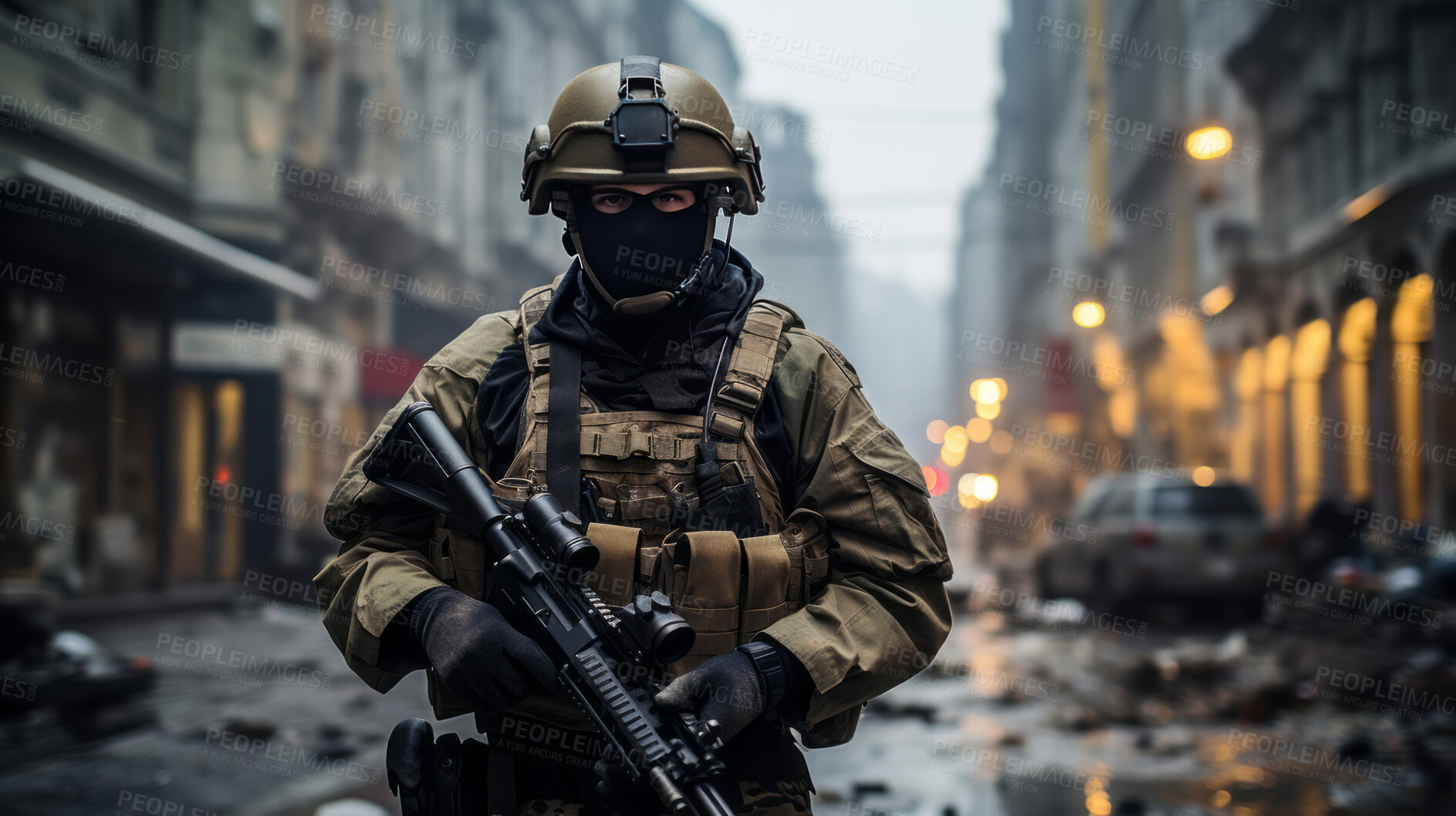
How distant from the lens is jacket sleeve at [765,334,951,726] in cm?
218

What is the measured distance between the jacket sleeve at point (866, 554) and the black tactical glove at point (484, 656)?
43cm

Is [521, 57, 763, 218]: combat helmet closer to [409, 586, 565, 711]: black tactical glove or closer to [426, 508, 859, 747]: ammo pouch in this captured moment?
[426, 508, 859, 747]: ammo pouch

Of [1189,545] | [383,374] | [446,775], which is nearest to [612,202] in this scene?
[446,775]

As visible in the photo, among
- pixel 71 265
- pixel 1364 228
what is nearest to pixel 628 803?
pixel 71 265

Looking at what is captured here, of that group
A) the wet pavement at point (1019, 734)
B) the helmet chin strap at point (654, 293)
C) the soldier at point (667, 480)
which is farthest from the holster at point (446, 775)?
the wet pavement at point (1019, 734)

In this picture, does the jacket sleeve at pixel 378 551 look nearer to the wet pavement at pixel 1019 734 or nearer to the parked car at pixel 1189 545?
the wet pavement at pixel 1019 734

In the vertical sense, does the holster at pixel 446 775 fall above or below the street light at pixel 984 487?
above

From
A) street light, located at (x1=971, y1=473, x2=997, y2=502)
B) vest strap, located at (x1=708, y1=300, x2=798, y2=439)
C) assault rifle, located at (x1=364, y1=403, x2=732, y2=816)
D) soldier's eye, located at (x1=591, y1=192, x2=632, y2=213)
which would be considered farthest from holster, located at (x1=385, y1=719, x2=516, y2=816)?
street light, located at (x1=971, y1=473, x2=997, y2=502)

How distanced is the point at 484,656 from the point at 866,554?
0.73m

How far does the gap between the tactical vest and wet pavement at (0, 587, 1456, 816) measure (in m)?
3.63

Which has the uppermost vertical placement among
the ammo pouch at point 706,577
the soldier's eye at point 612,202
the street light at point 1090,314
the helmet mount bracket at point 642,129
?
the street light at point 1090,314

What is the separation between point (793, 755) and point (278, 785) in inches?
173

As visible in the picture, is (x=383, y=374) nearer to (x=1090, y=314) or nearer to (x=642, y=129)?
(x=1090, y=314)

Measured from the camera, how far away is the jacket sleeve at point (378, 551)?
2.17 meters
